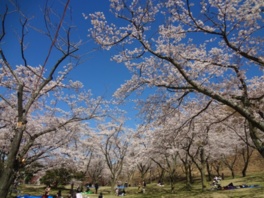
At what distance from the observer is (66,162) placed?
25.0 meters

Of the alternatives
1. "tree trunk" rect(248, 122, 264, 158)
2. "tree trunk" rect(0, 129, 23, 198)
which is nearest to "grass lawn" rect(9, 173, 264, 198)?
"tree trunk" rect(248, 122, 264, 158)

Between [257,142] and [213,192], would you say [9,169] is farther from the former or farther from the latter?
[213,192]

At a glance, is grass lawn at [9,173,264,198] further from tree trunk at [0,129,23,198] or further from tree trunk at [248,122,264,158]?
tree trunk at [0,129,23,198]

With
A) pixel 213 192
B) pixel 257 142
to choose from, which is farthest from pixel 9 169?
pixel 213 192

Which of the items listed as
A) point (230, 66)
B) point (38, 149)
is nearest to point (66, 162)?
point (38, 149)

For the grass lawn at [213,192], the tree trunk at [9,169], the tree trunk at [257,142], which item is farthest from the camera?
the grass lawn at [213,192]

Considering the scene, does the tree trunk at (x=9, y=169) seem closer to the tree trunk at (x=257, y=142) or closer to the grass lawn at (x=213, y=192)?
the tree trunk at (x=257, y=142)

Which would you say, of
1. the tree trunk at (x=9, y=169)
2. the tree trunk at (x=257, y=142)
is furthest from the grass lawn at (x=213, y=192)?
the tree trunk at (x=9, y=169)

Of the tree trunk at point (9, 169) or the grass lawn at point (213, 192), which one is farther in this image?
the grass lawn at point (213, 192)

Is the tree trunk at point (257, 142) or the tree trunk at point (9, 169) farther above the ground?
the tree trunk at point (257, 142)

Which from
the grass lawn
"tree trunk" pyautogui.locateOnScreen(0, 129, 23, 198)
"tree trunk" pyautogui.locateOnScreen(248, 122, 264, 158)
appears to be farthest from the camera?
the grass lawn

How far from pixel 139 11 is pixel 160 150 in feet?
76.9

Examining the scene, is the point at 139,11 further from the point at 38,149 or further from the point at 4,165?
the point at 38,149

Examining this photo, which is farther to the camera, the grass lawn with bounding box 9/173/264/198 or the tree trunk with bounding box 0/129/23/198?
the grass lawn with bounding box 9/173/264/198
